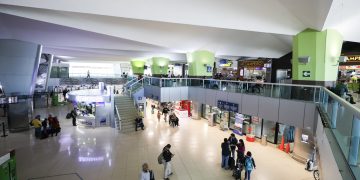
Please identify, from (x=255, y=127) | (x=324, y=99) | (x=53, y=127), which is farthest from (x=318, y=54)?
(x=53, y=127)

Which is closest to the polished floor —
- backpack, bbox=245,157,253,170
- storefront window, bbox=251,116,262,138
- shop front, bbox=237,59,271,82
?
backpack, bbox=245,157,253,170

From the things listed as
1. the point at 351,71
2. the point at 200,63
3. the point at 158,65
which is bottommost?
the point at 351,71

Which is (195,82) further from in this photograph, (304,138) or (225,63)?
(225,63)

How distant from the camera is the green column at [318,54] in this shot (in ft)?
30.9

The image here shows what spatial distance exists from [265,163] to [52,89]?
27.3 metres

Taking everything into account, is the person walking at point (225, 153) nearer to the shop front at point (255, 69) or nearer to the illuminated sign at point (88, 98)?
the illuminated sign at point (88, 98)

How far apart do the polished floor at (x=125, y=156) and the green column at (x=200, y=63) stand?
6163mm

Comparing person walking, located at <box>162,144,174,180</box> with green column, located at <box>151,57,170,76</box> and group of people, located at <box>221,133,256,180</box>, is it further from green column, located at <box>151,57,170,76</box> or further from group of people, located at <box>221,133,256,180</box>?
green column, located at <box>151,57,170,76</box>

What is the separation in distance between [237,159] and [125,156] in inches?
207

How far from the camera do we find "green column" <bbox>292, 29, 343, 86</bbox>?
9406 millimetres

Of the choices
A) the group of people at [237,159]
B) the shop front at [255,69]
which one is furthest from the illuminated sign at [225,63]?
the group of people at [237,159]

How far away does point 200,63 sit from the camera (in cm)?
1906

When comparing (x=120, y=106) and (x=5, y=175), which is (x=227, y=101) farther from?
(x=5, y=175)

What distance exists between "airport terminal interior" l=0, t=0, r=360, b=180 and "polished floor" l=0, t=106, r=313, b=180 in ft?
0.19
